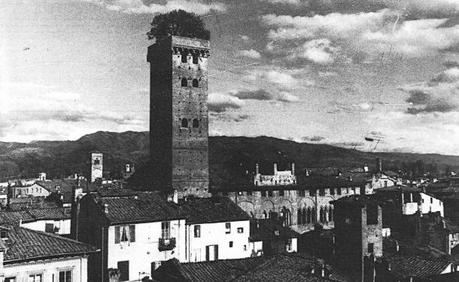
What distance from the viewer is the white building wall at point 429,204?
60.6 metres

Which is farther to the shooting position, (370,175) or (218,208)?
(370,175)

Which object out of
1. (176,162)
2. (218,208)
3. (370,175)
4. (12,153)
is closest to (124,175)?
(12,153)

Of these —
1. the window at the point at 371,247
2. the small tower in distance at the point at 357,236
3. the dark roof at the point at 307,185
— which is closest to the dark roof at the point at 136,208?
the small tower in distance at the point at 357,236

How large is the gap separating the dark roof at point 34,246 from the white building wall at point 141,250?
456 cm

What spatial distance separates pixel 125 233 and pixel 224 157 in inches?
1705

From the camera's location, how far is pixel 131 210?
118ft

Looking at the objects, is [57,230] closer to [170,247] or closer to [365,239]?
[170,247]

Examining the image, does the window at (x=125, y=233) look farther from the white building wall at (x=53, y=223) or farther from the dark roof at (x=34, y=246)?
the white building wall at (x=53, y=223)

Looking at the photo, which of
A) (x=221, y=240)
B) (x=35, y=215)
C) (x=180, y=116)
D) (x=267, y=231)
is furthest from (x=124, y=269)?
(x=180, y=116)

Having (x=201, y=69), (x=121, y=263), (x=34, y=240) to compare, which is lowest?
(x=121, y=263)

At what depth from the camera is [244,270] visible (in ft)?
90.1

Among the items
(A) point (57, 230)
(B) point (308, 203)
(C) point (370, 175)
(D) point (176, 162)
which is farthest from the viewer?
(C) point (370, 175)

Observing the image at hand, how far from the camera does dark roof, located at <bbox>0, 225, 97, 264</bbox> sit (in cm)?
2670

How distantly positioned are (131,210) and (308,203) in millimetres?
33412
